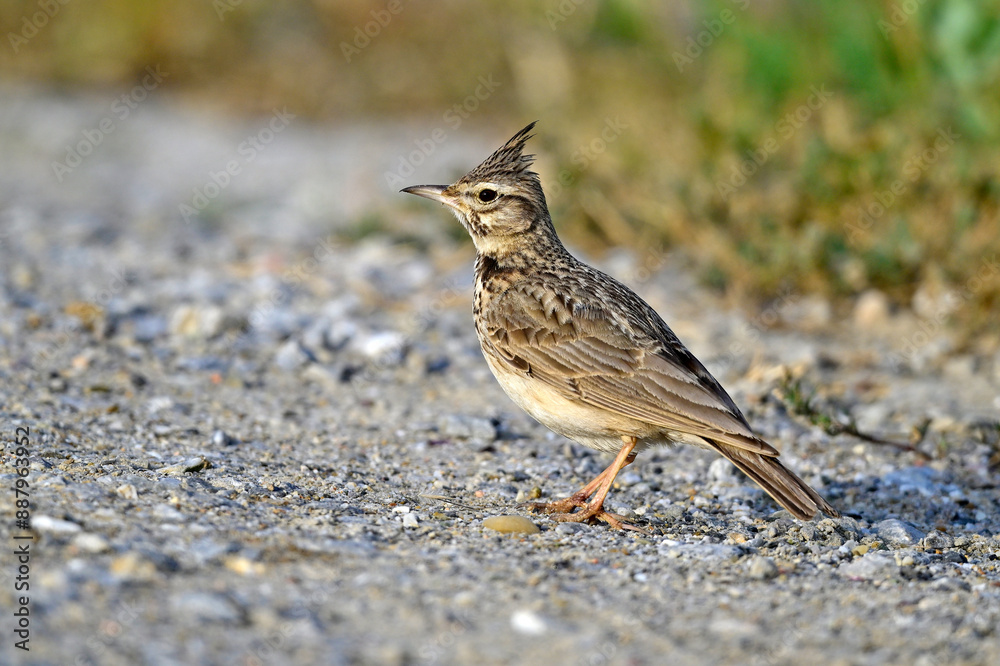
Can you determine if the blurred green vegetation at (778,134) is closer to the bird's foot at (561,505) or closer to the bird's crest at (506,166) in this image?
the bird's crest at (506,166)

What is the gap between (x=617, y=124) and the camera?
33.3 ft

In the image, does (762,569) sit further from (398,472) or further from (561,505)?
(398,472)

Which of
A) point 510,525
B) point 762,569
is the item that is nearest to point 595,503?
point 510,525

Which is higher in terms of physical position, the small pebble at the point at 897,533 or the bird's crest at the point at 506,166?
the bird's crest at the point at 506,166

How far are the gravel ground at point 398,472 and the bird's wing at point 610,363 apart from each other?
49 cm

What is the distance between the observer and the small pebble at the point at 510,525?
14.1 feet

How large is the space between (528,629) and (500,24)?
36.7ft

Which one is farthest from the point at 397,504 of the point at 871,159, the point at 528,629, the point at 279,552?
the point at 871,159

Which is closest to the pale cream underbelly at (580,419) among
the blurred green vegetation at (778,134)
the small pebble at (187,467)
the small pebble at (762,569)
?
the small pebble at (762,569)

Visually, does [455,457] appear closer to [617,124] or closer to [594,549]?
[594,549]

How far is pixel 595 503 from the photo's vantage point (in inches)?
184

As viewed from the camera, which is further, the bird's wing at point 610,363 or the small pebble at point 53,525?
the bird's wing at point 610,363

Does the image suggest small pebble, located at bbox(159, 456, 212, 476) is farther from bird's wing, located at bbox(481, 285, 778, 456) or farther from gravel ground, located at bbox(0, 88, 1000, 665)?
bird's wing, located at bbox(481, 285, 778, 456)

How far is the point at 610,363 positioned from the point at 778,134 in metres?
4.81
